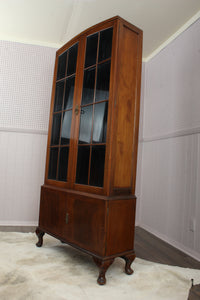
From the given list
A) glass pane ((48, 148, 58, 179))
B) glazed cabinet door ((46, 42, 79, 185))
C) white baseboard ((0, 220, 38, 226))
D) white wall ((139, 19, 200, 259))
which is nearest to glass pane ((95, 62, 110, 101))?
glazed cabinet door ((46, 42, 79, 185))

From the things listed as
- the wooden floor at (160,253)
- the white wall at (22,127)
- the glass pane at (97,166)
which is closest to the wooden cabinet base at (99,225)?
the glass pane at (97,166)

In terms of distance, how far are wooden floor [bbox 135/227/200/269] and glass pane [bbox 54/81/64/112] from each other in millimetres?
1685

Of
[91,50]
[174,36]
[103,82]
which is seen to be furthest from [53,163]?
[174,36]

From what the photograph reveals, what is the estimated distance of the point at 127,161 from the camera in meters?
2.02

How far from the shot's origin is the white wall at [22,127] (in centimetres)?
336

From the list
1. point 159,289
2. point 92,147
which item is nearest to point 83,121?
point 92,147

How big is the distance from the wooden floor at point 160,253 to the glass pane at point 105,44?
1.86m

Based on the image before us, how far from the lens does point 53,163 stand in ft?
8.33

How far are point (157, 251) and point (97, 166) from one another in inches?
47.4

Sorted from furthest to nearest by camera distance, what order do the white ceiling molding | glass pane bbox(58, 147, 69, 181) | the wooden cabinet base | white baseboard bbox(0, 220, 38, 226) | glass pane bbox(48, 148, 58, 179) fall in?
white baseboard bbox(0, 220, 38, 226) → the white ceiling molding → glass pane bbox(48, 148, 58, 179) → glass pane bbox(58, 147, 69, 181) → the wooden cabinet base

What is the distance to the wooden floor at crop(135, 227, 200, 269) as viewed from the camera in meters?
2.23

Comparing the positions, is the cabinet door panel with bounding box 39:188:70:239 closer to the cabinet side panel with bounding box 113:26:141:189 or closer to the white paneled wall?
the cabinet side panel with bounding box 113:26:141:189

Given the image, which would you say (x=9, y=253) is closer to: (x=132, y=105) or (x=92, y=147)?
(x=92, y=147)

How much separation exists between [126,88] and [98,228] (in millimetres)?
1133
